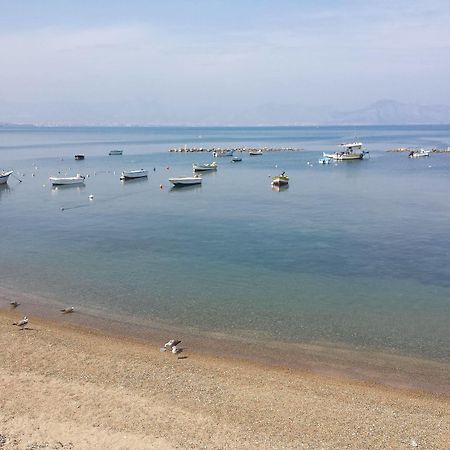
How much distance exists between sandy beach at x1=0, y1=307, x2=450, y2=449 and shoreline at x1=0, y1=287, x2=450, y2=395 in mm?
505

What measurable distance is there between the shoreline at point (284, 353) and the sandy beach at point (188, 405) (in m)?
0.51

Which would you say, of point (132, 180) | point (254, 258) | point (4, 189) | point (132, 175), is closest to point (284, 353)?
point (254, 258)

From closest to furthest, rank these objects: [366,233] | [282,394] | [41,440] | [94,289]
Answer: [41,440], [282,394], [94,289], [366,233]

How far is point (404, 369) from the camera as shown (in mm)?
20609

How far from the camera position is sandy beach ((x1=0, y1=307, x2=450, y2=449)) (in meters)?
15.2

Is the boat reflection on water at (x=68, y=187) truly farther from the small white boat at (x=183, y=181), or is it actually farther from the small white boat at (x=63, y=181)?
the small white boat at (x=183, y=181)

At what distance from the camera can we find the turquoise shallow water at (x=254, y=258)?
2544 centimetres

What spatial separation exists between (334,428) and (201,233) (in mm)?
28663

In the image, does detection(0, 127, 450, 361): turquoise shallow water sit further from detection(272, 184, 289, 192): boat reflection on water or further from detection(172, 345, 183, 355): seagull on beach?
detection(172, 345, 183, 355): seagull on beach

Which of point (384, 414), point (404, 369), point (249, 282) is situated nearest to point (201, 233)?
point (249, 282)

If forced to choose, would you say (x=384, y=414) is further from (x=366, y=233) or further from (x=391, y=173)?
(x=391, y=173)

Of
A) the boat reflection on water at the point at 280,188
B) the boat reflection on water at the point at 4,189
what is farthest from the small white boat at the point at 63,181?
the boat reflection on water at the point at 280,188

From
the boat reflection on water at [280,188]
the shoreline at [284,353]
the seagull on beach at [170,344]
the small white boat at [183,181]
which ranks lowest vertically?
the shoreline at [284,353]

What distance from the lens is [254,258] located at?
116 feet
